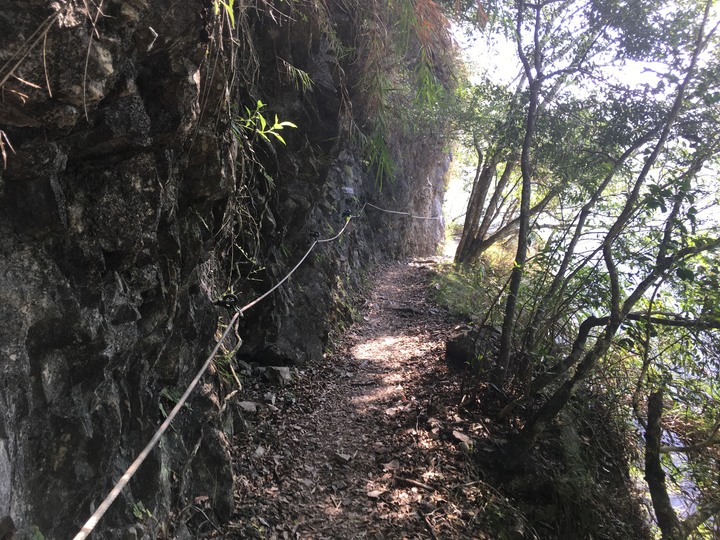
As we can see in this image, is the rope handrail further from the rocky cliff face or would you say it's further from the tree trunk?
the tree trunk

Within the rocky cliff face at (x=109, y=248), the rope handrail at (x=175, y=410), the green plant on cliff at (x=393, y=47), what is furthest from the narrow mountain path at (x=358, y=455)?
the green plant on cliff at (x=393, y=47)

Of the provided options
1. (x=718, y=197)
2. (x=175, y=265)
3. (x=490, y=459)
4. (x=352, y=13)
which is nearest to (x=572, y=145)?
(x=718, y=197)

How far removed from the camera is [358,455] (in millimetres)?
4680

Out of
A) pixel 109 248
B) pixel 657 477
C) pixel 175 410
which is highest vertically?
pixel 109 248

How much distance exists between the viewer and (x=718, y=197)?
4297 mm

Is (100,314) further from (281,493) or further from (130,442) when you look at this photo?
(281,493)

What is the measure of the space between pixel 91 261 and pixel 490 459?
4256 mm

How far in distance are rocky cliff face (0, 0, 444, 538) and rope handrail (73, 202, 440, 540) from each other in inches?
7.9

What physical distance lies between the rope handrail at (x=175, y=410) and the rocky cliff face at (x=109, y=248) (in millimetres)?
200

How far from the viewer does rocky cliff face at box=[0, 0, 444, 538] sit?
1830 millimetres

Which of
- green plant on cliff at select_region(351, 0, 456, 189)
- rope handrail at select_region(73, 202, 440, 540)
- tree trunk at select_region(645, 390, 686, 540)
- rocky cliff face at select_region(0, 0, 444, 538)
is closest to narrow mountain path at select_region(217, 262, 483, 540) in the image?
rocky cliff face at select_region(0, 0, 444, 538)

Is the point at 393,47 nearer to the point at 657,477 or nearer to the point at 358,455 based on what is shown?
the point at 358,455

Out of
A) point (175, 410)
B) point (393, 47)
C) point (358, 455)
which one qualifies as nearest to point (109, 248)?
point (175, 410)

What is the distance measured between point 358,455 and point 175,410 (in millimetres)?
2895
